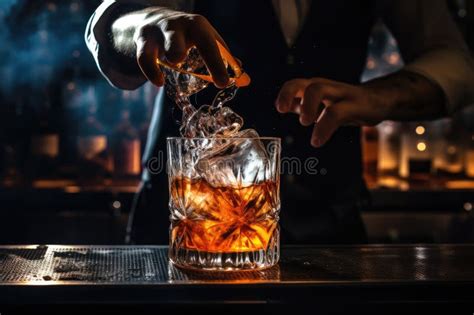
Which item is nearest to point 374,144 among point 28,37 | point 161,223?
point 161,223

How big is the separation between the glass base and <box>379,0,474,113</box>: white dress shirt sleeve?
0.90 m

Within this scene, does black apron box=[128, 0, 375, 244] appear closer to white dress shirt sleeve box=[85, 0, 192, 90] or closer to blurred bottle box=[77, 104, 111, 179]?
white dress shirt sleeve box=[85, 0, 192, 90]

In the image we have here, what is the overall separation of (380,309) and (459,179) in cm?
242

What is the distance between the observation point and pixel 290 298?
96cm

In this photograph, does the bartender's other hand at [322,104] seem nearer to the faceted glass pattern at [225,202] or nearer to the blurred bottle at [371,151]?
the faceted glass pattern at [225,202]

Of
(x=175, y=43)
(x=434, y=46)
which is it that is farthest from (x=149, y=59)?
(x=434, y=46)

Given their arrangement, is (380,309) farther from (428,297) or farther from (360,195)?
(360,195)

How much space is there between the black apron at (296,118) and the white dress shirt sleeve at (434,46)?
114 mm

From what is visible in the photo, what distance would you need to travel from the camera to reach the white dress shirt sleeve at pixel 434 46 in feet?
6.04

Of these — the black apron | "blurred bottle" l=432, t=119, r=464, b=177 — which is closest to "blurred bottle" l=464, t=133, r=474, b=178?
"blurred bottle" l=432, t=119, r=464, b=177

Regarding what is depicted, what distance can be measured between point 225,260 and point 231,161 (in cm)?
16

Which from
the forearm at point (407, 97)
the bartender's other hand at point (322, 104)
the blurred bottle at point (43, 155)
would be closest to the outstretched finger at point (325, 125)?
the bartender's other hand at point (322, 104)

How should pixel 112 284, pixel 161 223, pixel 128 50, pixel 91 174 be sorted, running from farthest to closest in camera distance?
pixel 91 174 < pixel 161 223 < pixel 128 50 < pixel 112 284

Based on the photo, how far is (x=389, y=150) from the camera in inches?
129
